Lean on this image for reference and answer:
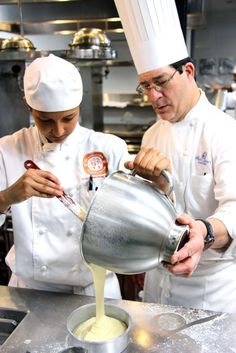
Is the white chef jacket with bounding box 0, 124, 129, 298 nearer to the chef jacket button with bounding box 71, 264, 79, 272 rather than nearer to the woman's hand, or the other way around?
the chef jacket button with bounding box 71, 264, 79, 272

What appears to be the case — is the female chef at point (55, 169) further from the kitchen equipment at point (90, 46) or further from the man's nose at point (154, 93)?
the kitchen equipment at point (90, 46)

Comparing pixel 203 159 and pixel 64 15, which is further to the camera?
pixel 64 15

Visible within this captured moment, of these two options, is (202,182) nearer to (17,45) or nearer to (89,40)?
(89,40)

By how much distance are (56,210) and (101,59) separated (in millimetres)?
2064

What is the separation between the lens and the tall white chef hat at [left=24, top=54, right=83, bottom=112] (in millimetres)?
1202

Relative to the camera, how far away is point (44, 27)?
4742 mm

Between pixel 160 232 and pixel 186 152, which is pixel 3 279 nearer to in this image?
pixel 186 152

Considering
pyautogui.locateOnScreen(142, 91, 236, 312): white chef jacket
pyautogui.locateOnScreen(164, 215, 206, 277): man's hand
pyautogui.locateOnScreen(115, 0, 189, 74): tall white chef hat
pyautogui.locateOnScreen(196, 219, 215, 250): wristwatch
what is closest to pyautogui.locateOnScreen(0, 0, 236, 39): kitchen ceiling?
pyautogui.locateOnScreen(115, 0, 189, 74): tall white chef hat

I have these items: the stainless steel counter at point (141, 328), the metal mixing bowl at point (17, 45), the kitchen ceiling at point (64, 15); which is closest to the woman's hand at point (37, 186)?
the stainless steel counter at point (141, 328)

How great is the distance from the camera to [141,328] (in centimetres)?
109

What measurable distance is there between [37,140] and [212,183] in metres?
0.62

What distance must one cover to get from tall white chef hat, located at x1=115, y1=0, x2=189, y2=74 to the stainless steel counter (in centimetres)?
80

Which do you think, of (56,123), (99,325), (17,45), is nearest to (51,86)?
(56,123)

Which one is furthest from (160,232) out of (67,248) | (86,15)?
(86,15)
